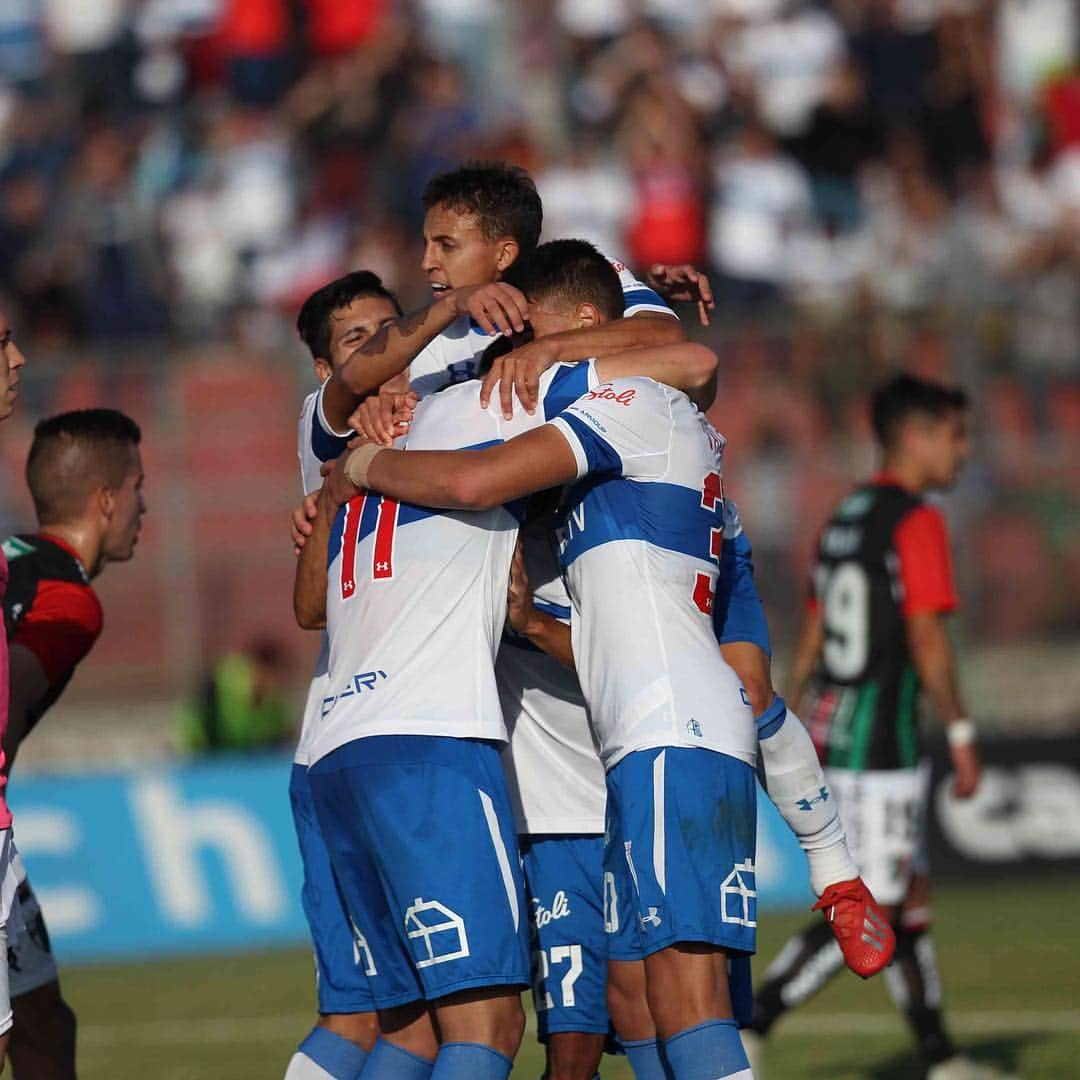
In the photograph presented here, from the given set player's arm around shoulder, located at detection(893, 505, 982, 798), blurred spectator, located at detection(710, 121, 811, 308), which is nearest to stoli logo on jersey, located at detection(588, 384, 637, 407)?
player's arm around shoulder, located at detection(893, 505, 982, 798)

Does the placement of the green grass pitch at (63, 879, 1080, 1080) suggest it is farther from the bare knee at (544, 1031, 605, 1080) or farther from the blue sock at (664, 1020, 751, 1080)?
the blue sock at (664, 1020, 751, 1080)

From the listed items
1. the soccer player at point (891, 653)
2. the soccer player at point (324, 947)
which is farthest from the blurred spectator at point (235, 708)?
the soccer player at point (324, 947)

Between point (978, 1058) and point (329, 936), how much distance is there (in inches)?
144

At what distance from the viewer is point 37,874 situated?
1334cm

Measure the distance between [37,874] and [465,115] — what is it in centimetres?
786

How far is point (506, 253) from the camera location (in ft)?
20.1

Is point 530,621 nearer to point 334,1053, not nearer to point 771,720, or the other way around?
point 771,720

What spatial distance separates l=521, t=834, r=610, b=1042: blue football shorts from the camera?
6.25m

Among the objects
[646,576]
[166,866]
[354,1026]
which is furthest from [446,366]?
[166,866]

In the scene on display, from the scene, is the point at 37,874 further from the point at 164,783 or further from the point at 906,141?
the point at 906,141

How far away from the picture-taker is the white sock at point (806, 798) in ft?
19.8

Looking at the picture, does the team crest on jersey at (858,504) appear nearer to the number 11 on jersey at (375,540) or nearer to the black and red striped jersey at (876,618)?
the black and red striped jersey at (876,618)

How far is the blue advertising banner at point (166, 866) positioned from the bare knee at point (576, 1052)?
705 centimetres

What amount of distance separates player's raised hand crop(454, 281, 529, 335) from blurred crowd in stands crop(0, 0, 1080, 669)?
8.71 m
